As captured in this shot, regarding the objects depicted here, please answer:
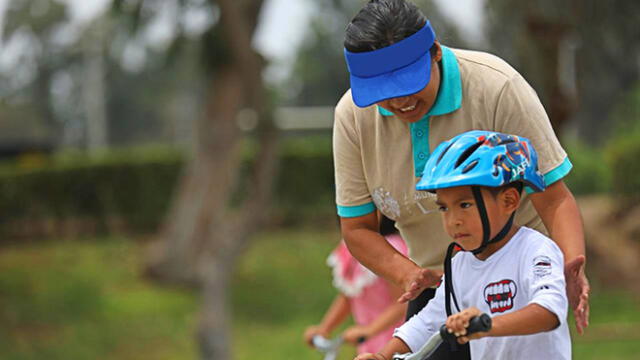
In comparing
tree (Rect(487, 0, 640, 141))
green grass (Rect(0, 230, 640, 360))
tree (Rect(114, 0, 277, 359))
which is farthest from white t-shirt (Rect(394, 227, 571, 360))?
green grass (Rect(0, 230, 640, 360))

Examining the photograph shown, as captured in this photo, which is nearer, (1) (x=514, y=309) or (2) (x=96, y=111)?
(1) (x=514, y=309)

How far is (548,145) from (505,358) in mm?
516

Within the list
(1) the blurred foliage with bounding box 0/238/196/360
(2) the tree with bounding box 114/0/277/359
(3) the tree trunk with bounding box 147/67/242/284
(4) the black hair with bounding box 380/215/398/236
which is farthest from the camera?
(3) the tree trunk with bounding box 147/67/242/284

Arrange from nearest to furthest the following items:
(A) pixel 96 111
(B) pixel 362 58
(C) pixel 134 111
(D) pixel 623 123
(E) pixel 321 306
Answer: (B) pixel 362 58
(E) pixel 321 306
(D) pixel 623 123
(A) pixel 96 111
(C) pixel 134 111

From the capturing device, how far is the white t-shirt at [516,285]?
1946 mm

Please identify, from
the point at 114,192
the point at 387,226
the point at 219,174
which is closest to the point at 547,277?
the point at 387,226

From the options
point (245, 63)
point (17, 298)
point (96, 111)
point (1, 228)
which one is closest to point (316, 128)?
point (96, 111)

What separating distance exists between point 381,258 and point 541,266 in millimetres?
512

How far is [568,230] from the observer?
2.17m

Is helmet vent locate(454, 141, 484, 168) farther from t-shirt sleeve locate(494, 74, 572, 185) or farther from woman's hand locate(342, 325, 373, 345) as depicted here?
woman's hand locate(342, 325, 373, 345)

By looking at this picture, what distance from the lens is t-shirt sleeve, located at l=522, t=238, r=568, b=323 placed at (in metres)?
1.87

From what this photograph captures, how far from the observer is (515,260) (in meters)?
2.01

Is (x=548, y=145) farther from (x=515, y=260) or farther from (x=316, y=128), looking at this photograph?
(x=316, y=128)

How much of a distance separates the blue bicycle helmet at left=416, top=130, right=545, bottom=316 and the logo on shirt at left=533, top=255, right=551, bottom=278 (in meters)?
0.10
